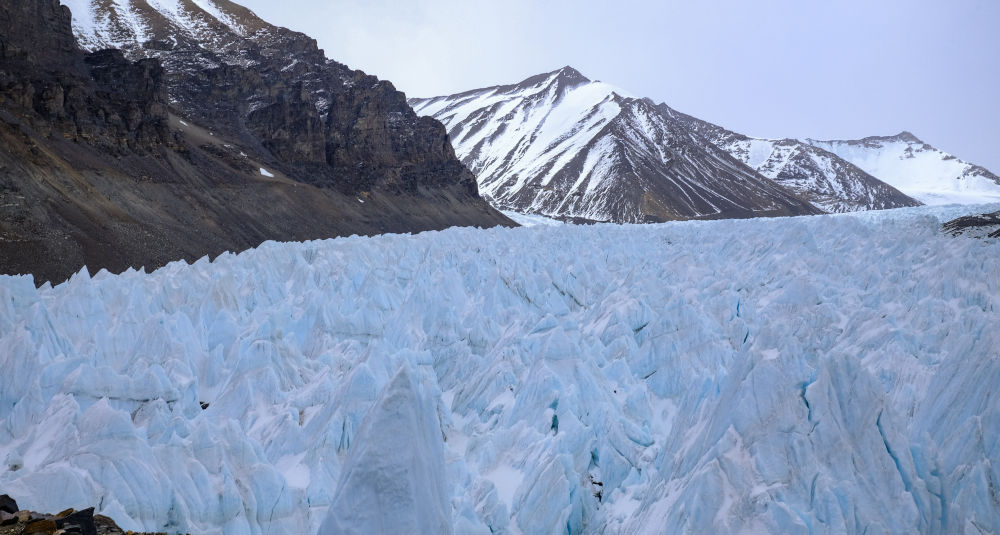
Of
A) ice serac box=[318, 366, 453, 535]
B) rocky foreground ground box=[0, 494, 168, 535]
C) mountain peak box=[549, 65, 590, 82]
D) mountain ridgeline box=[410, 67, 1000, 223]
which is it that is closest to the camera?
ice serac box=[318, 366, 453, 535]

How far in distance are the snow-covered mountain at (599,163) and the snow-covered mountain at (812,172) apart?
21.1 metres

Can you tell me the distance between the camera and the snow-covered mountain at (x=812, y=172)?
138m

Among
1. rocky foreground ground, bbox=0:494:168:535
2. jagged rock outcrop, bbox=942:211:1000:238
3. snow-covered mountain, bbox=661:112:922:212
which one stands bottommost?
rocky foreground ground, bbox=0:494:168:535

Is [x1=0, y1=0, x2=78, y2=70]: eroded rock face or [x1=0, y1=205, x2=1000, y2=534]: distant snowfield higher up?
[x1=0, y1=0, x2=78, y2=70]: eroded rock face

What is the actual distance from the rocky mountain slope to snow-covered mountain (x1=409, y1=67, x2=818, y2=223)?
32.3 m

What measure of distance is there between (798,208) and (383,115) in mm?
83822

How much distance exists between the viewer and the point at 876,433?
522 cm

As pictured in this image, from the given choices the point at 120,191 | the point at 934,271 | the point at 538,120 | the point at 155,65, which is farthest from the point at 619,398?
the point at 538,120

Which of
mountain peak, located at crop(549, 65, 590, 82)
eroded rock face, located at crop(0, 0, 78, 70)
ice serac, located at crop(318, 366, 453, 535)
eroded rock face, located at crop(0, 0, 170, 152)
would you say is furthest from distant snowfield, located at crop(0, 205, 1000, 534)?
mountain peak, located at crop(549, 65, 590, 82)

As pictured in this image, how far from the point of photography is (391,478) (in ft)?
12.4

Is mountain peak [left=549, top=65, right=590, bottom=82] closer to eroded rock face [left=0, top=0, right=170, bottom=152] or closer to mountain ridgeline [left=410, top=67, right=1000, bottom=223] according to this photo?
mountain ridgeline [left=410, top=67, right=1000, bottom=223]

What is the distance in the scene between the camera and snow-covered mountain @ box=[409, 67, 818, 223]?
338 feet

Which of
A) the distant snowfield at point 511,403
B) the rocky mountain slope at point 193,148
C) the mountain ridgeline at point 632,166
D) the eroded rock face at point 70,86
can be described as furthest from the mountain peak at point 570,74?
the distant snowfield at point 511,403

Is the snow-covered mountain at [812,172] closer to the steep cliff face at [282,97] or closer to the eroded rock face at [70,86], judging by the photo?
the steep cliff face at [282,97]
